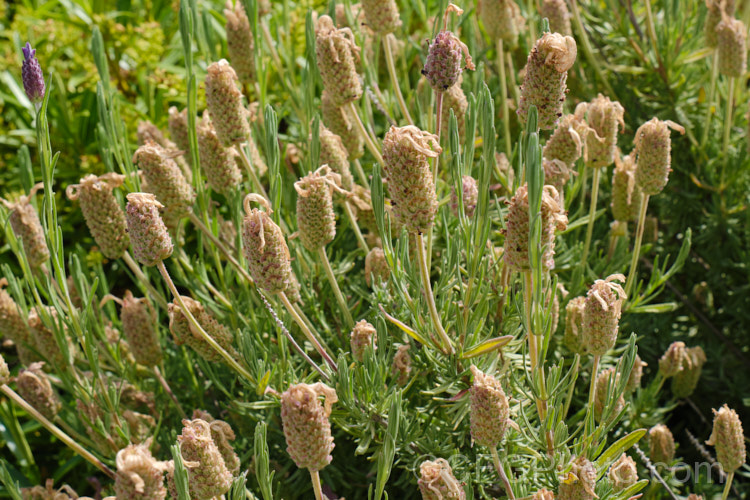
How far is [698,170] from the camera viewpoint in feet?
5.12

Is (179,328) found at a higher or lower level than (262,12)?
Answer: lower

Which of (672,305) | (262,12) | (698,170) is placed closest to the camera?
(672,305)

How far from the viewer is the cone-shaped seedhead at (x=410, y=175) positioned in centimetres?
79

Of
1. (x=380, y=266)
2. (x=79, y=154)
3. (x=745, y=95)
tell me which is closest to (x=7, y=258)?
(x=79, y=154)

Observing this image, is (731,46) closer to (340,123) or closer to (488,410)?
(340,123)

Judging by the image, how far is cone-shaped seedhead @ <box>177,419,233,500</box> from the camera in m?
0.78

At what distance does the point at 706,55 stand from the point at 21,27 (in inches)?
72.9

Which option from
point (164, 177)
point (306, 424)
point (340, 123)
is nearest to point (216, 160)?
point (164, 177)

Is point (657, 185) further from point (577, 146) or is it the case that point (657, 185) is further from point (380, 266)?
point (380, 266)

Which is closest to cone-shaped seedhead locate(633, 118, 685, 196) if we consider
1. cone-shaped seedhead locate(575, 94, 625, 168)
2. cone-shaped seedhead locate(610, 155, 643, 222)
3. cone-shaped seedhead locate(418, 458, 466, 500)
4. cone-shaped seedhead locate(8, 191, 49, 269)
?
cone-shaped seedhead locate(575, 94, 625, 168)

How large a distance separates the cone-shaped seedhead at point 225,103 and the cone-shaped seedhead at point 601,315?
553mm

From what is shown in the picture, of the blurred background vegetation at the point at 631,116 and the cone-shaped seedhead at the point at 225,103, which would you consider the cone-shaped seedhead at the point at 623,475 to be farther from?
the cone-shaped seedhead at the point at 225,103

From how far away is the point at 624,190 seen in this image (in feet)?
4.07

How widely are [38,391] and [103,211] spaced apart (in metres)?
0.32
